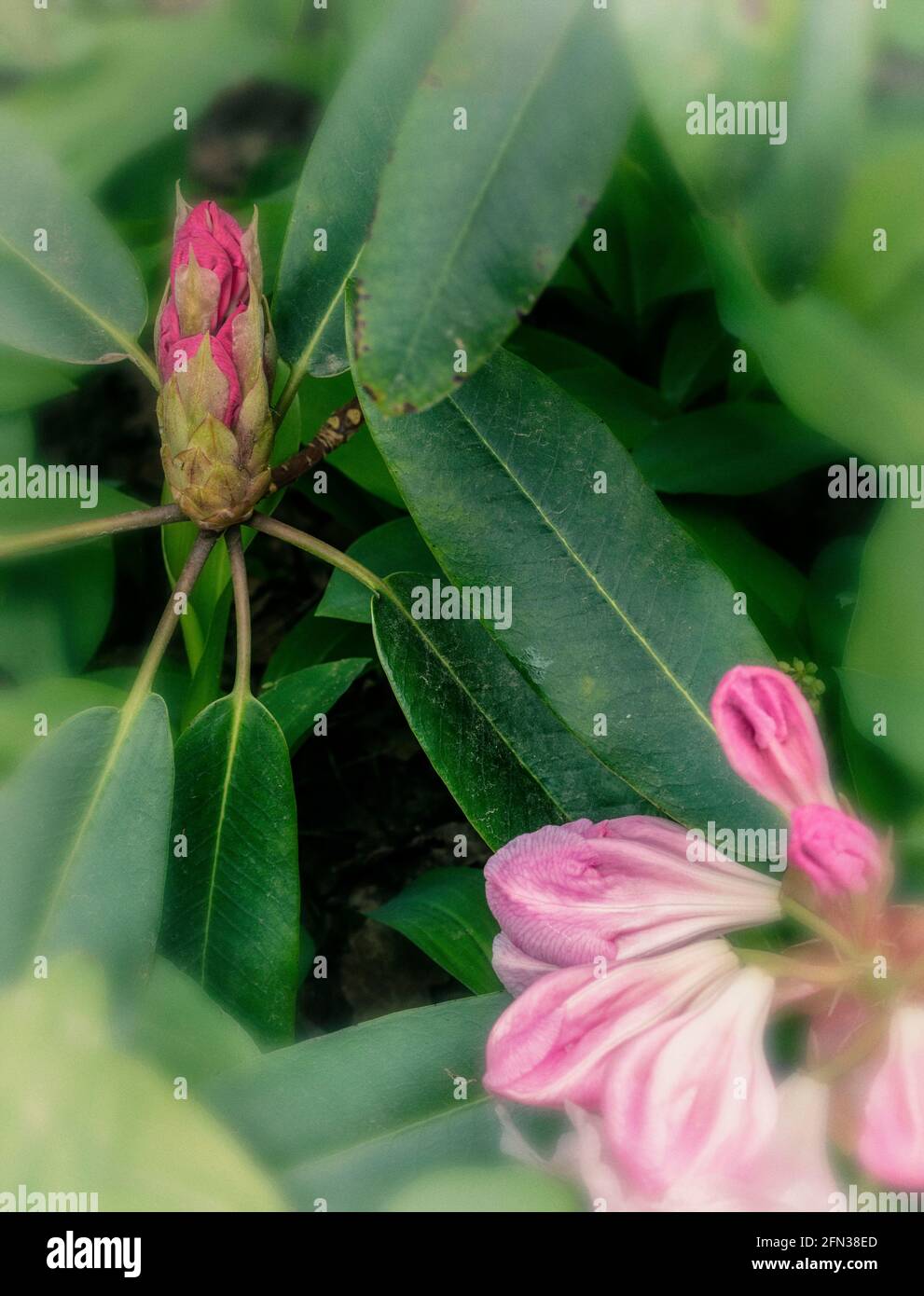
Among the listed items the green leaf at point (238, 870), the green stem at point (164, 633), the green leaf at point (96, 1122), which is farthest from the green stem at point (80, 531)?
the green leaf at point (96, 1122)

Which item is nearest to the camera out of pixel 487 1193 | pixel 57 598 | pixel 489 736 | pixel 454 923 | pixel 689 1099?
pixel 689 1099

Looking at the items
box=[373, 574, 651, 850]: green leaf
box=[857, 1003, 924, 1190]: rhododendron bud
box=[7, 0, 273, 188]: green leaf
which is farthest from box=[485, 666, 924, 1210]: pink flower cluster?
box=[7, 0, 273, 188]: green leaf

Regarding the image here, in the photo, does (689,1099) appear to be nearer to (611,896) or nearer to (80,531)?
(611,896)

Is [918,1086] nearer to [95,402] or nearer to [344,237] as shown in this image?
[344,237]

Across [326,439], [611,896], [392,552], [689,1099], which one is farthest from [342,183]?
[689,1099]

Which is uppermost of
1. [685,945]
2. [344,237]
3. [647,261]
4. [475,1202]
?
[647,261]

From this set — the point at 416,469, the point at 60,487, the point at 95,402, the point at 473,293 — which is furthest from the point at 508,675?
the point at 95,402
